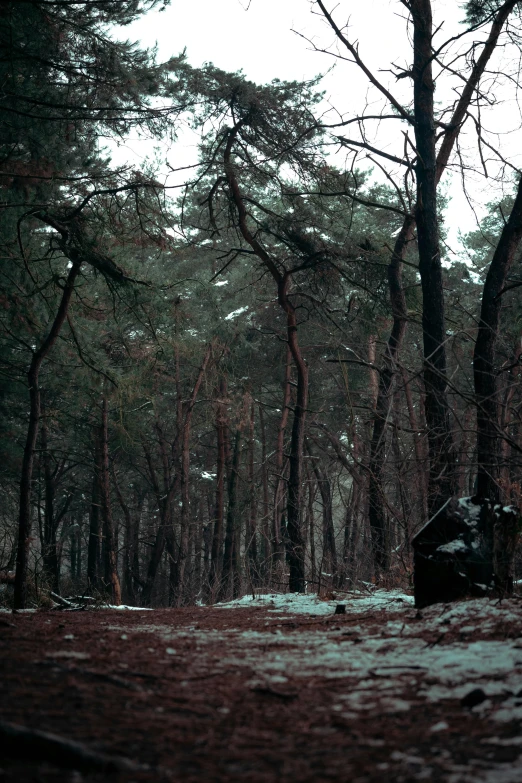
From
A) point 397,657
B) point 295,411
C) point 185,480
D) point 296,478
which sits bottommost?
point 397,657

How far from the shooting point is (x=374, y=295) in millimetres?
11961

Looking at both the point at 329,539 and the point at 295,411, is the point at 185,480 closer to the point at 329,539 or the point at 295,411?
the point at 329,539

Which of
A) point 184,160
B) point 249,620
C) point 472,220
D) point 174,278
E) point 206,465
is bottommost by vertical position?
point 249,620

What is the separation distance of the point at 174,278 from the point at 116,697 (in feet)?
64.2

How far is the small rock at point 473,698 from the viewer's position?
7.57 ft

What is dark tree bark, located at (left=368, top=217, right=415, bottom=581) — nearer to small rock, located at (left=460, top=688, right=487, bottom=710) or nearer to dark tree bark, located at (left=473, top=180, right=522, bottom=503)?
dark tree bark, located at (left=473, top=180, right=522, bottom=503)

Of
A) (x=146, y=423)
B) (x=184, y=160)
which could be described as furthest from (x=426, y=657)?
(x=146, y=423)

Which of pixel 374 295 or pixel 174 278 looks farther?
pixel 174 278

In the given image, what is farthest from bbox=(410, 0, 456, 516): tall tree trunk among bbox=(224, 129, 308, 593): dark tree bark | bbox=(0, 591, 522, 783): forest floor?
bbox=(0, 591, 522, 783): forest floor

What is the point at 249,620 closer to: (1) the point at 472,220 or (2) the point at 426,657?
(2) the point at 426,657

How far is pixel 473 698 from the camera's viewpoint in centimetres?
232

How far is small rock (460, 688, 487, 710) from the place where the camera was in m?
2.31

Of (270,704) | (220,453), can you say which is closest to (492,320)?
(270,704)

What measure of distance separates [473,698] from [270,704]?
2.29 feet
